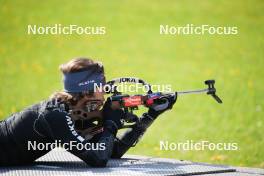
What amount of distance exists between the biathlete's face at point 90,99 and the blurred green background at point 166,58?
3.48m

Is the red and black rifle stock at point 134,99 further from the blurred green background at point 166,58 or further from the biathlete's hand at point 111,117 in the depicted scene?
the blurred green background at point 166,58

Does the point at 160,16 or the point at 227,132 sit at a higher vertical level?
the point at 160,16

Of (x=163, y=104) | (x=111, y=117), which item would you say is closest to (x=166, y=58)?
(x=163, y=104)

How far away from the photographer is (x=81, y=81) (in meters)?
5.53

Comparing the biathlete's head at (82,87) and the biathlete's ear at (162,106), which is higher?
the biathlete's head at (82,87)

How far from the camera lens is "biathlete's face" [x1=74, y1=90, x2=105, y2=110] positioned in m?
5.60

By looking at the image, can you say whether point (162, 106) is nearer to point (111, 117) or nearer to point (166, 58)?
point (111, 117)

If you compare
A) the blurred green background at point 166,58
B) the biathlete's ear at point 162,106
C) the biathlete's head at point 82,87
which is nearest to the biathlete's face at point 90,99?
the biathlete's head at point 82,87

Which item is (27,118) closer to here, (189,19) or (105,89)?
(105,89)

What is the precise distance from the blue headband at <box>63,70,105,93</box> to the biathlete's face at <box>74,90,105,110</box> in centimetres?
6

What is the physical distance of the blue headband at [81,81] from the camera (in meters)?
5.54

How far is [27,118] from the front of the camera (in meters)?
5.40

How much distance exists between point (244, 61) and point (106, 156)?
11.8m

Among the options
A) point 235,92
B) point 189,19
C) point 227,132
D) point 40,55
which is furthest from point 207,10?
point 227,132
